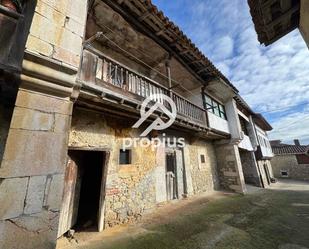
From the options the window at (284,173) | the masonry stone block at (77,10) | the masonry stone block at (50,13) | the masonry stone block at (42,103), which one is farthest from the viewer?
the window at (284,173)

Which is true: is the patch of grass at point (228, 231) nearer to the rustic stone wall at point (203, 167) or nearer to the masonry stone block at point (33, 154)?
the rustic stone wall at point (203, 167)

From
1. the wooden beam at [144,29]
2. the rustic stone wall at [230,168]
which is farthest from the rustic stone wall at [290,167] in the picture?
the wooden beam at [144,29]

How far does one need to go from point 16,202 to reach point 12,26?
2122 millimetres

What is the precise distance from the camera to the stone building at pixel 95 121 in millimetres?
1827

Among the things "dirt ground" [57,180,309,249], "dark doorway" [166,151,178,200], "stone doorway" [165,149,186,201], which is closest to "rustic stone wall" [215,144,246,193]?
"dirt ground" [57,180,309,249]

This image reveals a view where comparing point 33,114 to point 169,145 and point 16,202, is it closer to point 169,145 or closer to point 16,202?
point 16,202

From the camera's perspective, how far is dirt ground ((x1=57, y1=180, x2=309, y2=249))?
3.29 meters

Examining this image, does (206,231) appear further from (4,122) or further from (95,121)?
(4,122)

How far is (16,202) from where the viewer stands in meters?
1.67

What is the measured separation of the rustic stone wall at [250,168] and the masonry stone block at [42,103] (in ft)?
44.9

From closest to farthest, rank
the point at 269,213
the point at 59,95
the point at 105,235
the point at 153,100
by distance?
the point at 59,95 → the point at 105,235 → the point at 153,100 → the point at 269,213

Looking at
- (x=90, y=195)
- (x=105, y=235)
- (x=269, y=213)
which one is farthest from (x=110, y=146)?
(x=269, y=213)

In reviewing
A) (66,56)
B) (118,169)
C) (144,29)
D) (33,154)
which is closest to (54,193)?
(33,154)

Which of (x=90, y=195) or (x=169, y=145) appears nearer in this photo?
(x=90, y=195)
